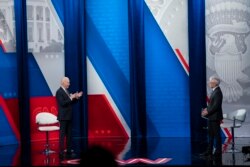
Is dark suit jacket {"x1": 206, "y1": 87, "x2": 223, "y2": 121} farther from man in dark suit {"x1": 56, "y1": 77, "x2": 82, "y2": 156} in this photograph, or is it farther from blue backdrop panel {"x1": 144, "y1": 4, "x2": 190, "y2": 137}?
blue backdrop panel {"x1": 144, "y1": 4, "x2": 190, "y2": 137}

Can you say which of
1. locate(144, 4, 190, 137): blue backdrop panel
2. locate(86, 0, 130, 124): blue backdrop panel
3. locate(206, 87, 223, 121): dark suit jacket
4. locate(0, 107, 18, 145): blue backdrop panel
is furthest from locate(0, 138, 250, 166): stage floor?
locate(86, 0, 130, 124): blue backdrop panel

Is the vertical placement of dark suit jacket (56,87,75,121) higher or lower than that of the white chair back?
higher

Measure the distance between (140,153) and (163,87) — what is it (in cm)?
278

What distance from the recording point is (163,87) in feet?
36.2

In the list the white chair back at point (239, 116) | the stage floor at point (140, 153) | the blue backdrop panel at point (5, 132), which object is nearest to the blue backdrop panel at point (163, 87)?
the stage floor at point (140, 153)

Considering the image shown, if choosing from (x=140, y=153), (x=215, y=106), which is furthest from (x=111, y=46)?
(x=215, y=106)

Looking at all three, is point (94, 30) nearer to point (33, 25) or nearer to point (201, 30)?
point (33, 25)

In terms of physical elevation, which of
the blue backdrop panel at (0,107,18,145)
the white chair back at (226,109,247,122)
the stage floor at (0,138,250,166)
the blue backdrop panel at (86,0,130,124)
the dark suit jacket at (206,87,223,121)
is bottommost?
the stage floor at (0,138,250,166)

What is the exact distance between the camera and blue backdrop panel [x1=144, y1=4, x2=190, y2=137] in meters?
11.0

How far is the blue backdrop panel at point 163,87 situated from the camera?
36.0 ft

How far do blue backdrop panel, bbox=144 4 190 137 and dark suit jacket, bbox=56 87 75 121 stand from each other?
3002 mm

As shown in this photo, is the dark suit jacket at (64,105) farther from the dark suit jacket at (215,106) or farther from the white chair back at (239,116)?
the white chair back at (239,116)

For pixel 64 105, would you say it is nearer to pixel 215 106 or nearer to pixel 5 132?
pixel 5 132

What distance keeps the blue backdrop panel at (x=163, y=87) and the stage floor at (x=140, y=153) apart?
521mm
